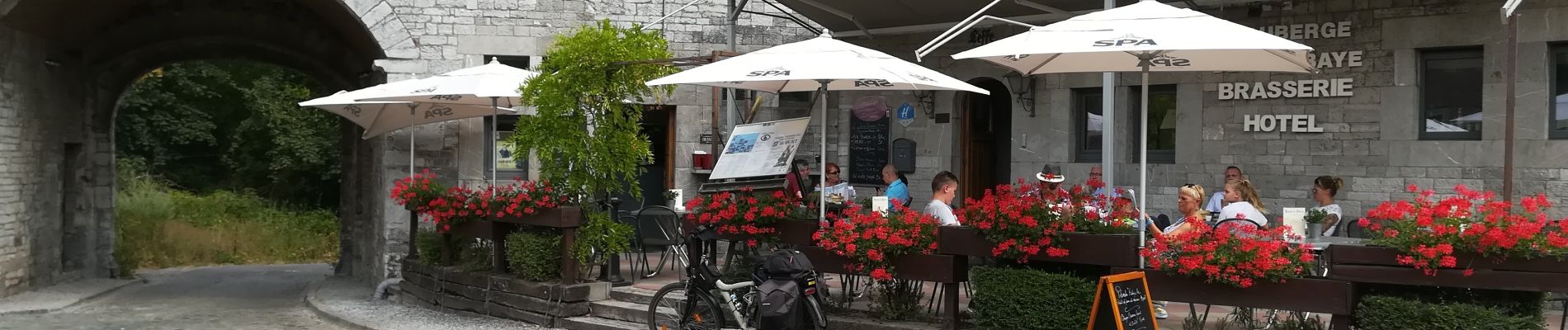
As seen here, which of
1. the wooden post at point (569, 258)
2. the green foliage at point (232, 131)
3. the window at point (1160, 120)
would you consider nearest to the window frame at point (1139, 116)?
the window at point (1160, 120)

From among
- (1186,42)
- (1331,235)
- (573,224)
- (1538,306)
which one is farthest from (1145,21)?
(573,224)

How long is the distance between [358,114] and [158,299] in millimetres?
3353

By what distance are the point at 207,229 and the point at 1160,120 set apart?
1585cm

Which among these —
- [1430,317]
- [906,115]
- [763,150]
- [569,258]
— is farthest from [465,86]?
[1430,317]

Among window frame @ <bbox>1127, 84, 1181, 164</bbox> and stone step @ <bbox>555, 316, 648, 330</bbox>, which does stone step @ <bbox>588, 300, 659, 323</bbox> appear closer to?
stone step @ <bbox>555, 316, 648, 330</bbox>

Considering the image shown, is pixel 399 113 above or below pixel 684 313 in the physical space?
above

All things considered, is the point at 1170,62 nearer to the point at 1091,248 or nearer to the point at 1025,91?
the point at 1091,248

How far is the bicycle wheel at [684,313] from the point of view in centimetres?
752

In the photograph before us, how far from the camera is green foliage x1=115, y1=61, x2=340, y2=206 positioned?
2481cm

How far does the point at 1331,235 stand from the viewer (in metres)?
8.55

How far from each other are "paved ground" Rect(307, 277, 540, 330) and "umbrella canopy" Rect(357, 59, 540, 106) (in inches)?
71.1

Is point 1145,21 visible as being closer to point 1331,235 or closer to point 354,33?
point 1331,235

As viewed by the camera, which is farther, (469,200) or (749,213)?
(469,200)

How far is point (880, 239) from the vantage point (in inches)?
280
